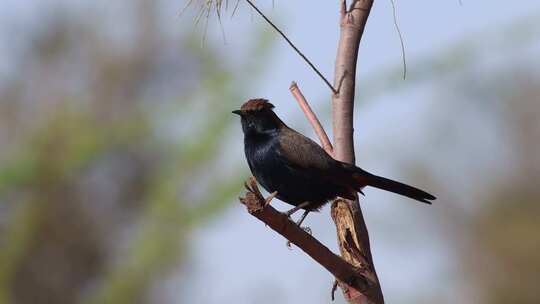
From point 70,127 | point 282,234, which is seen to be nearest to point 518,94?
point 70,127

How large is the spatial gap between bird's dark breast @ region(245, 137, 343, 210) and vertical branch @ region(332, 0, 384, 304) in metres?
0.53

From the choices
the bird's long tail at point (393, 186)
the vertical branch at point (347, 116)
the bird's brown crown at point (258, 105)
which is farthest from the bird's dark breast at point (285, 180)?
the vertical branch at point (347, 116)

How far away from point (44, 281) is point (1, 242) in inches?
40.0

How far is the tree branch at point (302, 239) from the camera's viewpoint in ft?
14.5

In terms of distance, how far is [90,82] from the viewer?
46.1 feet

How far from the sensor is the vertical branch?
4789 millimetres

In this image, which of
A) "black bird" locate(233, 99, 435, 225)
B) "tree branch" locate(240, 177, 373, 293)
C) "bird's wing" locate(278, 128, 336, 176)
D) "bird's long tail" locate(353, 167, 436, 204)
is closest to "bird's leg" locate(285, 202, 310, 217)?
"black bird" locate(233, 99, 435, 225)

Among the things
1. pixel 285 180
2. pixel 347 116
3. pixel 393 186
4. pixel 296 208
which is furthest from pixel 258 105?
pixel 347 116

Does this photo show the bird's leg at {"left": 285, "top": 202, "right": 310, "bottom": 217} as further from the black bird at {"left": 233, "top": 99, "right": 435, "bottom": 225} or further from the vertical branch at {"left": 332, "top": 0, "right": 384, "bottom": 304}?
the vertical branch at {"left": 332, "top": 0, "right": 384, "bottom": 304}

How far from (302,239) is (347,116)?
68 centimetres

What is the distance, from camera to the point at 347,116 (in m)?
4.96

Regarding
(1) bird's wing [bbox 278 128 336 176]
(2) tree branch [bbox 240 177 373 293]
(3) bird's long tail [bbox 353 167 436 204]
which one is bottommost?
(2) tree branch [bbox 240 177 373 293]

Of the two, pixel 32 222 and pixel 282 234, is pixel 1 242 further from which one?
pixel 282 234

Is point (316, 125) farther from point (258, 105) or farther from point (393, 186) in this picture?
point (258, 105)
